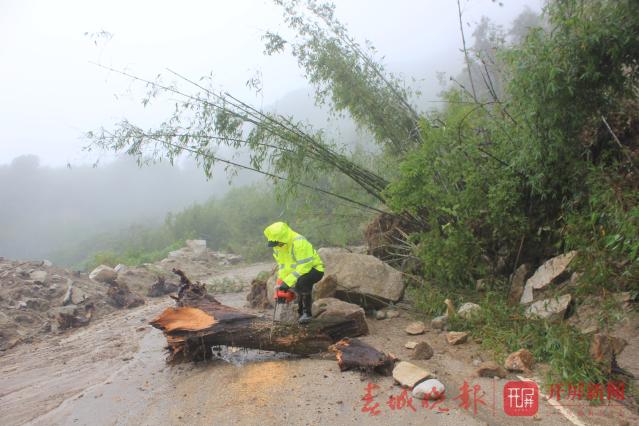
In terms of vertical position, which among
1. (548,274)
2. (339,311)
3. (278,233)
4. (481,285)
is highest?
(278,233)

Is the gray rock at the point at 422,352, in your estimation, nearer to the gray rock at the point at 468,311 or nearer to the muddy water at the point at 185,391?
the muddy water at the point at 185,391

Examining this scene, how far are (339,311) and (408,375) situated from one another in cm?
175

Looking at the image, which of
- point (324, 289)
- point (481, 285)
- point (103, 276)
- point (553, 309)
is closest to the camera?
point (553, 309)

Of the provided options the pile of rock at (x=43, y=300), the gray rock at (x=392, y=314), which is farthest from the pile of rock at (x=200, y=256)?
the gray rock at (x=392, y=314)

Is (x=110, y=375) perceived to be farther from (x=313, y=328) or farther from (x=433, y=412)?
(x=433, y=412)

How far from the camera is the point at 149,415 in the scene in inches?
138

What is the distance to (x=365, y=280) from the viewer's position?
5.98m

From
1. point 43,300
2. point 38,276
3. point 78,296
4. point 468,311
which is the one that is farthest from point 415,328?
point 38,276

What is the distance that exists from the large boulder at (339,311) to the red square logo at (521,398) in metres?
1.84

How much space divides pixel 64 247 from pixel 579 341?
138 ft

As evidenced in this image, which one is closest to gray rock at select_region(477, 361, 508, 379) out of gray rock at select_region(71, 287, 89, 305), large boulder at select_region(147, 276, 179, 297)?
gray rock at select_region(71, 287, 89, 305)

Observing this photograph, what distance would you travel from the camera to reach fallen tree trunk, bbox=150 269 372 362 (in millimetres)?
4301

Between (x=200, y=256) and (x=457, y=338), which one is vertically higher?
(x=457, y=338)

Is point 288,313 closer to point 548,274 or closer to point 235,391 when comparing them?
point 235,391
